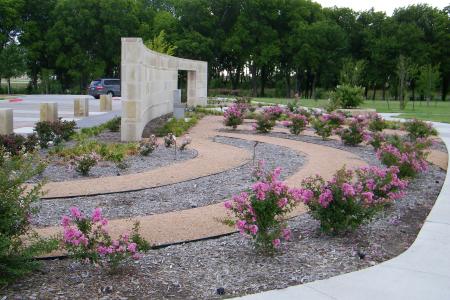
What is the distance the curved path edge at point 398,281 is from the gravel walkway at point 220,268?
224mm

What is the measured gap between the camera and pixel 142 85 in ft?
48.6

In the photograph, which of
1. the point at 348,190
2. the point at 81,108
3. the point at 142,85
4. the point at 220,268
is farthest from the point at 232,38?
the point at 220,268

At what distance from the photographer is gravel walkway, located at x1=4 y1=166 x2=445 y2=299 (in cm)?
450

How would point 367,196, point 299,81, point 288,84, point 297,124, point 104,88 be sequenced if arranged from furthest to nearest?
point 299,81, point 288,84, point 104,88, point 297,124, point 367,196

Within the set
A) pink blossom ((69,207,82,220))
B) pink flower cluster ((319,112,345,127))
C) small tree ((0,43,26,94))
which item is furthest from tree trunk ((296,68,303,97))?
pink blossom ((69,207,82,220))

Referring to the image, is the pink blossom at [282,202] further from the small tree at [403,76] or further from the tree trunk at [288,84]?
the tree trunk at [288,84]

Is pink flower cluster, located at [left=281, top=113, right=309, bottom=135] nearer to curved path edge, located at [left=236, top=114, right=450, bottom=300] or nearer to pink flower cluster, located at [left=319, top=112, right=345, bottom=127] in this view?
pink flower cluster, located at [left=319, top=112, right=345, bottom=127]

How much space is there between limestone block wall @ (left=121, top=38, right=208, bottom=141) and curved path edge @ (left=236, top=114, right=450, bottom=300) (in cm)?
991

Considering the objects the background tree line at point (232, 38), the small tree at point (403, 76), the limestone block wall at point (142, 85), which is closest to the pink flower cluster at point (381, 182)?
the limestone block wall at point (142, 85)

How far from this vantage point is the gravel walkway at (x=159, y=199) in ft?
23.5

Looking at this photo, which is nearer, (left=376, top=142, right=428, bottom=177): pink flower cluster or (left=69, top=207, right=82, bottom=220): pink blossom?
(left=69, top=207, right=82, bottom=220): pink blossom

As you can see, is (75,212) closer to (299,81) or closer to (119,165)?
(119,165)

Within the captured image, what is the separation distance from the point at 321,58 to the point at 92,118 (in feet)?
120

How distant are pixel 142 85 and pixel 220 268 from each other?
1034cm
